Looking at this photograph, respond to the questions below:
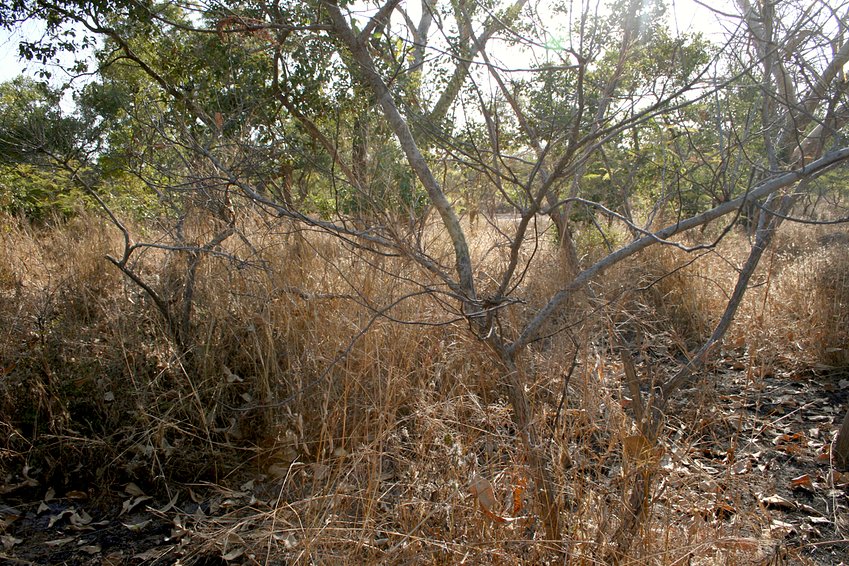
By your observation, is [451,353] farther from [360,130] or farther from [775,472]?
[360,130]

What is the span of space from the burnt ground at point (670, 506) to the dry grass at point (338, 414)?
0.10 ft

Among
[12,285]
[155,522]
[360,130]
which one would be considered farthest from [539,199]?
[12,285]

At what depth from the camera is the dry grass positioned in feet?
6.11

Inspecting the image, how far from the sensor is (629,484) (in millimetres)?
1964

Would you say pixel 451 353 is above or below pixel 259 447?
above

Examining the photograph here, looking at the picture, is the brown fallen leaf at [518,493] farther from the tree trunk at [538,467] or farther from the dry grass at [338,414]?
the tree trunk at [538,467]

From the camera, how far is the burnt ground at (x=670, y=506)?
2021mm

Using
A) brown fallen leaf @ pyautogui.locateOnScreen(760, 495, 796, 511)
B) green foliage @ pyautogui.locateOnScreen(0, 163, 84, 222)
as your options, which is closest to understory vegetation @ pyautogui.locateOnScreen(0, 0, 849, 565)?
brown fallen leaf @ pyautogui.locateOnScreen(760, 495, 796, 511)

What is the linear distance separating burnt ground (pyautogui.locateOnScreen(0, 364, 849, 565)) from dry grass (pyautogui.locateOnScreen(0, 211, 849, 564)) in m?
0.03

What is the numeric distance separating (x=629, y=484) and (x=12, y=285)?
390cm

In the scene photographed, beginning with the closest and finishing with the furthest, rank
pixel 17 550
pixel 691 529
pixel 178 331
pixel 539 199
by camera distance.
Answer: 1. pixel 539 199
2. pixel 691 529
3. pixel 17 550
4. pixel 178 331

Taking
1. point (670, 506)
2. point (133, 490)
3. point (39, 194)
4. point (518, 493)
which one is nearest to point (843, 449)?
point (670, 506)

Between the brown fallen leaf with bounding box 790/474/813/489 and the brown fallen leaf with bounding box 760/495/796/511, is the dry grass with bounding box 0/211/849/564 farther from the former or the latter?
the brown fallen leaf with bounding box 790/474/813/489

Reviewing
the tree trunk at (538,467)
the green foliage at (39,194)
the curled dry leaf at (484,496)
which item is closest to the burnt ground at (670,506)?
the tree trunk at (538,467)
